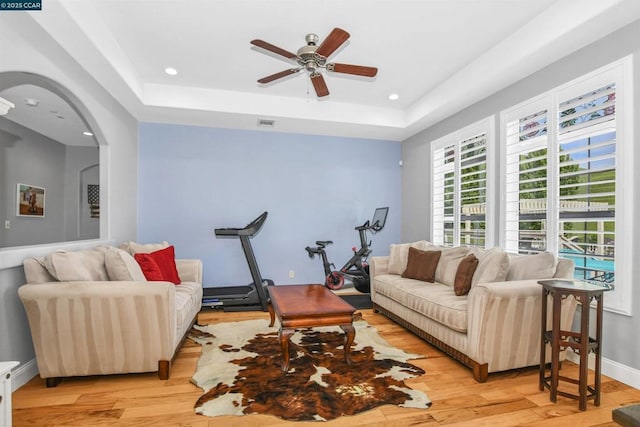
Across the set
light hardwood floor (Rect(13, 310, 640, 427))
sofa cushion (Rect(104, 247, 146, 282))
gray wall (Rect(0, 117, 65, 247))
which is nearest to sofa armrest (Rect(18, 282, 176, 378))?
light hardwood floor (Rect(13, 310, 640, 427))

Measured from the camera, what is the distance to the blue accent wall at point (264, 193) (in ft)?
16.2

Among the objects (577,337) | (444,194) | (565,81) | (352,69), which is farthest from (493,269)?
(352,69)

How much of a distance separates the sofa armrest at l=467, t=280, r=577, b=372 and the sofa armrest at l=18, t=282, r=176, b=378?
90.4 inches

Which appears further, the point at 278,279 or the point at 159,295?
the point at 278,279

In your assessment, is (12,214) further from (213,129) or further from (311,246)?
(311,246)

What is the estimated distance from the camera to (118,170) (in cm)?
407

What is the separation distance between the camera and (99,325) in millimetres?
2314

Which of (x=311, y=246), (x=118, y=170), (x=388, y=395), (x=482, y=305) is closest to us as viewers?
(x=388, y=395)

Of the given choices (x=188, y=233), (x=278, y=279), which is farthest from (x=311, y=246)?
(x=188, y=233)

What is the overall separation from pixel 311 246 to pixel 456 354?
312 cm

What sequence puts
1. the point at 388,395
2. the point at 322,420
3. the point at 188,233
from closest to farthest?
1. the point at 322,420
2. the point at 388,395
3. the point at 188,233

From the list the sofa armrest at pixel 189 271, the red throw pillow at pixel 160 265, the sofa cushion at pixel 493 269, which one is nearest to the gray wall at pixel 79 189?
the sofa armrest at pixel 189 271

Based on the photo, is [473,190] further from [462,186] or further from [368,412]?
[368,412]

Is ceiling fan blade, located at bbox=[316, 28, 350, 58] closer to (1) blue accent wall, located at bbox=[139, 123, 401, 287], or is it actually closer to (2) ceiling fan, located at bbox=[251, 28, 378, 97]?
(2) ceiling fan, located at bbox=[251, 28, 378, 97]
